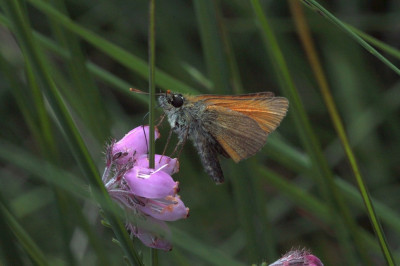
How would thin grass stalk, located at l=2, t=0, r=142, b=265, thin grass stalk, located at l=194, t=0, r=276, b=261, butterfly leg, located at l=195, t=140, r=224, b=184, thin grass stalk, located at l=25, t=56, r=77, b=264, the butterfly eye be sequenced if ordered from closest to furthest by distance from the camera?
thin grass stalk, located at l=2, t=0, r=142, b=265
thin grass stalk, located at l=25, t=56, r=77, b=264
butterfly leg, located at l=195, t=140, r=224, b=184
the butterfly eye
thin grass stalk, located at l=194, t=0, r=276, b=261

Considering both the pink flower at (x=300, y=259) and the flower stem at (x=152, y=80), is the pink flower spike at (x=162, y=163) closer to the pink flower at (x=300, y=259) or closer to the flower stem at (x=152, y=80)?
the flower stem at (x=152, y=80)

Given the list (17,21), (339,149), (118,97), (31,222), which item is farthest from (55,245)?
(17,21)

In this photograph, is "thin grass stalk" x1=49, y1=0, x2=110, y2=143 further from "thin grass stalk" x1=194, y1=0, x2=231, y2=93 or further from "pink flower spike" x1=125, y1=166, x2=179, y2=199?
"pink flower spike" x1=125, y1=166, x2=179, y2=199

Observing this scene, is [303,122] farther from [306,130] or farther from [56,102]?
[56,102]

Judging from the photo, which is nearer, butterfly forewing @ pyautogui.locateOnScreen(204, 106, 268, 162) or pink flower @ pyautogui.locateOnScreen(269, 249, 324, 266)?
pink flower @ pyautogui.locateOnScreen(269, 249, 324, 266)

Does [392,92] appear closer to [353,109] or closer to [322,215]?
[353,109]

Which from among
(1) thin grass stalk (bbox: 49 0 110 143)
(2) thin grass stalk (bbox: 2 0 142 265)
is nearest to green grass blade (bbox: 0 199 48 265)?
(2) thin grass stalk (bbox: 2 0 142 265)

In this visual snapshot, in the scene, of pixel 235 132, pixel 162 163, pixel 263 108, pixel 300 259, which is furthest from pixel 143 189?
pixel 263 108
